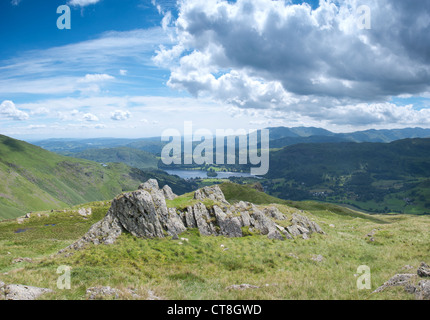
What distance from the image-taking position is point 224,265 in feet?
71.5

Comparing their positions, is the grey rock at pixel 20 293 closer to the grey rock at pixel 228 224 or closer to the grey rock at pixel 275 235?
the grey rock at pixel 228 224

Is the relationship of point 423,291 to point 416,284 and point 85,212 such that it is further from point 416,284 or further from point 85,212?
point 85,212

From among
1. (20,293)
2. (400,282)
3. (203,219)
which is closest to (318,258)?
(400,282)

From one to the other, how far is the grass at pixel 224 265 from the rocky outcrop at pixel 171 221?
4.91 ft

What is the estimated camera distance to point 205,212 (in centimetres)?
3284

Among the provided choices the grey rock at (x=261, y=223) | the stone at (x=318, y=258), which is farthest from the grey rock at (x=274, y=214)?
the stone at (x=318, y=258)

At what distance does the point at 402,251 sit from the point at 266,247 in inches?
630

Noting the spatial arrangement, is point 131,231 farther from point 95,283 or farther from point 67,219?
point 67,219

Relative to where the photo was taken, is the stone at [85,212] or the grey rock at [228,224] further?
the stone at [85,212]

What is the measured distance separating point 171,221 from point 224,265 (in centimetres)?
1039

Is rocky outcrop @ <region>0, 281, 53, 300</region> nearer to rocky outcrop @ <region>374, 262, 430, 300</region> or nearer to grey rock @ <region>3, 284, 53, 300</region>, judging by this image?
grey rock @ <region>3, 284, 53, 300</region>

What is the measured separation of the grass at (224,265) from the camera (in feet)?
46.6


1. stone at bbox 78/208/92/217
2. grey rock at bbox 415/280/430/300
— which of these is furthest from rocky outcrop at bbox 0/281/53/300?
stone at bbox 78/208/92/217
